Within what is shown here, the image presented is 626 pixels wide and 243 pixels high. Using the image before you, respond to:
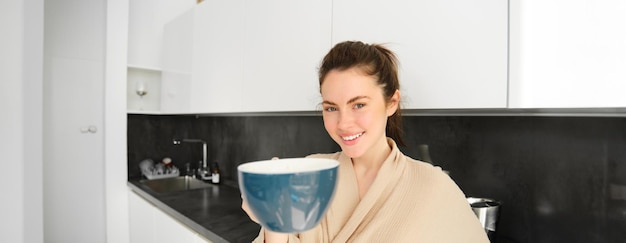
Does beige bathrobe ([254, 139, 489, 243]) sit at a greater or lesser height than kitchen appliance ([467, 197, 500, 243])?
greater

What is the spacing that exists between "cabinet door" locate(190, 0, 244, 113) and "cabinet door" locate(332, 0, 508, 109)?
2.53 feet

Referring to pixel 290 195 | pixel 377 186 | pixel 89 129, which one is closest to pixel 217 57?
pixel 377 186

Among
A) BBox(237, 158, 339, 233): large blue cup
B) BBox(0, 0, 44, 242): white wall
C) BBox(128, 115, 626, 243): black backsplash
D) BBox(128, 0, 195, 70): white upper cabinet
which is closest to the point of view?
BBox(237, 158, 339, 233): large blue cup

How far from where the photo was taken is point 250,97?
1485 mm

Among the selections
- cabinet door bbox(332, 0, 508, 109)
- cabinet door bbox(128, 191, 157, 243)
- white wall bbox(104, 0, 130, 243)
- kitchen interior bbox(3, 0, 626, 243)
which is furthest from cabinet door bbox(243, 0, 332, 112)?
white wall bbox(104, 0, 130, 243)

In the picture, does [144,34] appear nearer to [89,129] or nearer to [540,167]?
[89,129]

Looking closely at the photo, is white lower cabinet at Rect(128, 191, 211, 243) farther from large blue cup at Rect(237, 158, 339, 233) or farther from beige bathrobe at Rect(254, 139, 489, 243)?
large blue cup at Rect(237, 158, 339, 233)

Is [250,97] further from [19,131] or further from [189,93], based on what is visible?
[19,131]

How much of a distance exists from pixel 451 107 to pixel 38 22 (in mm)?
2115

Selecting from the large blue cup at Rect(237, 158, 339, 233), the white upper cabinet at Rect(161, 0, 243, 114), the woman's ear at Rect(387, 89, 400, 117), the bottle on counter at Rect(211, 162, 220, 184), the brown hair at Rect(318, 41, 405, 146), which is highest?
the white upper cabinet at Rect(161, 0, 243, 114)

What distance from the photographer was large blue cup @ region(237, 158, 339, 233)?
0.86 feet

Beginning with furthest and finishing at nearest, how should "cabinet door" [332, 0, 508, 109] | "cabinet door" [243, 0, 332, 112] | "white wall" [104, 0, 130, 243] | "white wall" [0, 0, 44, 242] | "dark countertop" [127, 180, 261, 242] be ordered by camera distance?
1. "white wall" [104, 0, 130, 243]
2. "white wall" [0, 0, 44, 242]
3. "dark countertop" [127, 180, 261, 242]
4. "cabinet door" [243, 0, 332, 112]
5. "cabinet door" [332, 0, 508, 109]

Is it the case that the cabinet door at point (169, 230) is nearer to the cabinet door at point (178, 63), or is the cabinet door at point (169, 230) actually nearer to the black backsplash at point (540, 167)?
the cabinet door at point (178, 63)

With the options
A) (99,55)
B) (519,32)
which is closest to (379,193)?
(519,32)
